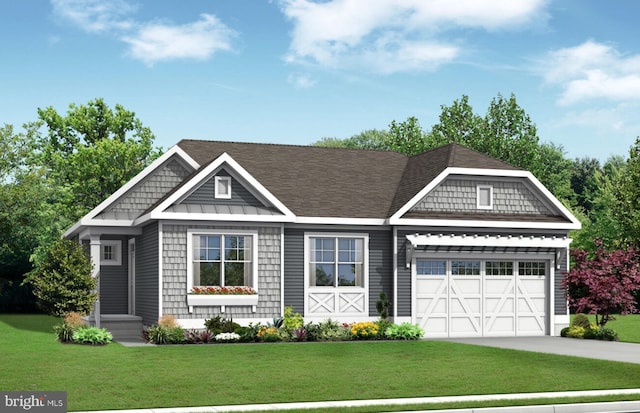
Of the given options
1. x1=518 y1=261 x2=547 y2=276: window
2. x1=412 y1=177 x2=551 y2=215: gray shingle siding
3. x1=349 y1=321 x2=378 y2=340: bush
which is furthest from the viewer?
x1=518 y1=261 x2=547 y2=276: window

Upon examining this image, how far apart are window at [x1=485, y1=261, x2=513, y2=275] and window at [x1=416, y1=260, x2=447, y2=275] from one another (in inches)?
61.8

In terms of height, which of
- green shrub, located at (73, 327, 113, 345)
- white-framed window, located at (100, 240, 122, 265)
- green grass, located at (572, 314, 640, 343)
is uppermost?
white-framed window, located at (100, 240, 122, 265)

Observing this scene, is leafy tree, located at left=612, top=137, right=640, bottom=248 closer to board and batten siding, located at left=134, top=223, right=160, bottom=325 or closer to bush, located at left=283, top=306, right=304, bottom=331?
bush, located at left=283, top=306, right=304, bottom=331

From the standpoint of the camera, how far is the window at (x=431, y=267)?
30.4 meters

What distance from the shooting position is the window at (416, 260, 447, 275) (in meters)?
30.4

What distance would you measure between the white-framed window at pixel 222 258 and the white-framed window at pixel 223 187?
3.77 ft

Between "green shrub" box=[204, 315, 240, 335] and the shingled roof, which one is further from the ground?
the shingled roof

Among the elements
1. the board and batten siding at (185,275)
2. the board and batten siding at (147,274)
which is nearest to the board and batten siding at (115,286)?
the board and batten siding at (147,274)

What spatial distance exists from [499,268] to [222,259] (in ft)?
31.5

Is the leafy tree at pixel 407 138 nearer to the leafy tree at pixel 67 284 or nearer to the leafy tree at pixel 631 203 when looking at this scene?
the leafy tree at pixel 631 203

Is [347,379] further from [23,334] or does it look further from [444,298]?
[23,334]

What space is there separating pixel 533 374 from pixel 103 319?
632 inches

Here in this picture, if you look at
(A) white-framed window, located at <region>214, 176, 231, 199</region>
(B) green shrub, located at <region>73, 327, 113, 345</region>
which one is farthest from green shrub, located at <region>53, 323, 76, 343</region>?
(A) white-framed window, located at <region>214, 176, 231, 199</region>

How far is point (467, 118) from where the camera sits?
64.8 metres
